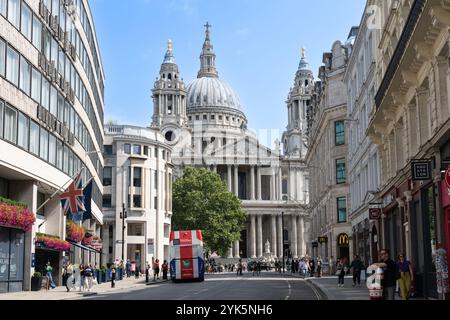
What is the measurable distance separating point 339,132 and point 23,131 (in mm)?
35583

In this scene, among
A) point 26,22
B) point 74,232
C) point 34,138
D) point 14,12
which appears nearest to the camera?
point 14,12

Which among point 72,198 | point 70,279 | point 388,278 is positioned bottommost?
point 70,279

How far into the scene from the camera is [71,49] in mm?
43594

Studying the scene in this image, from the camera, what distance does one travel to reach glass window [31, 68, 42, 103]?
34.7m

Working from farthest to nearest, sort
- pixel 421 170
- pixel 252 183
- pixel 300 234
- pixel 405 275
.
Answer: pixel 300 234
pixel 252 183
pixel 405 275
pixel 421 170

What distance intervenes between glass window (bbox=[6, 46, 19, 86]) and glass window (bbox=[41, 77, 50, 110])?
471 cm

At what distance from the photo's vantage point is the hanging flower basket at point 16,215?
30.8 metres

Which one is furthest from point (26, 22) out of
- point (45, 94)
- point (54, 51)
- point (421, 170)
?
point (421, 170)

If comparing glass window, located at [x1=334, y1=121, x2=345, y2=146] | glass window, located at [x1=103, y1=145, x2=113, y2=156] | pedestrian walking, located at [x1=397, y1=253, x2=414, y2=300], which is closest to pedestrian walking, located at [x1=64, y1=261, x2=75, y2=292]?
pedestrian walking, located at [x1=397, y1=253, x2=414, y2=300]

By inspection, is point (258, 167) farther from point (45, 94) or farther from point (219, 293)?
point (219, 293)

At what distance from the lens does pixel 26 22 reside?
33562 millimetres

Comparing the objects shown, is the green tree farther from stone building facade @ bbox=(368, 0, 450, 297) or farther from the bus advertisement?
stone building facade @ bbox=(368, 0, 450, 297)
